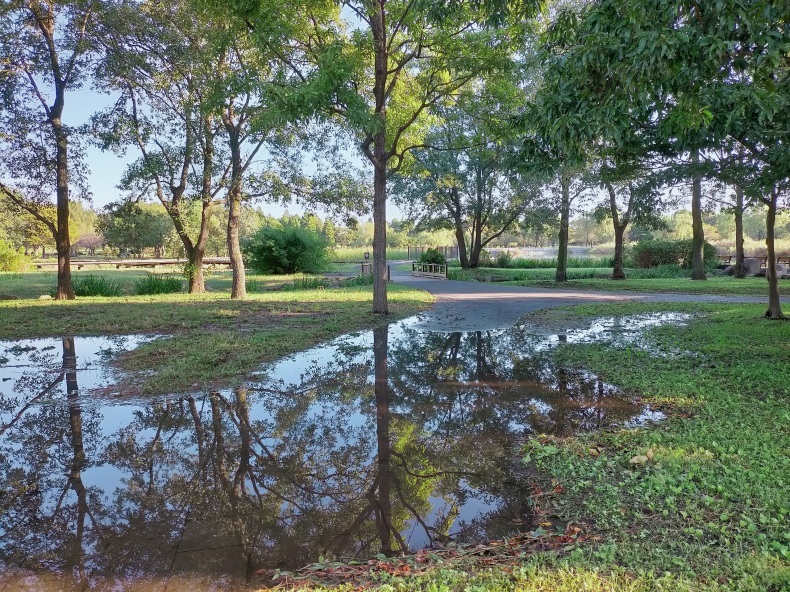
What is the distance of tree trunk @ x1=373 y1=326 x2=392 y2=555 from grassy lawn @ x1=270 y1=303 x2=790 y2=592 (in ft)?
1.65

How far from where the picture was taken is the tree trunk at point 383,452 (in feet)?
10.3

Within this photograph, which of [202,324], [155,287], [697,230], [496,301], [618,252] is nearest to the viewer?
[202,324]

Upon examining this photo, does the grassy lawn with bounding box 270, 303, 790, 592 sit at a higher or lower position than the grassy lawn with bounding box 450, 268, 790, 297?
lower

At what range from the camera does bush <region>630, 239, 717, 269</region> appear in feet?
90.3

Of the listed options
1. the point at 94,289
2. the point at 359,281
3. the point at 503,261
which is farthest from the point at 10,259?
the point at 503,261

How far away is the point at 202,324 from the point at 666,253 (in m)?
27.1

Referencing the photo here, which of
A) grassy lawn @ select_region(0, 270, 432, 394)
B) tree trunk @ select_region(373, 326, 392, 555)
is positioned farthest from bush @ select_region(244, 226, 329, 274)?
tree trunk @ select_region(373, 326, 392, 555)

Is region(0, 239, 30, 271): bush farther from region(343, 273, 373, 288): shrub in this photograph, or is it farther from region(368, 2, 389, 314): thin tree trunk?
region(368, 2, 389, 314): thin tree trunk

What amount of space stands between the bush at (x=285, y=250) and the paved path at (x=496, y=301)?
34.8ft

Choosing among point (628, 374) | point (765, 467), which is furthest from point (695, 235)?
point (765, 467)

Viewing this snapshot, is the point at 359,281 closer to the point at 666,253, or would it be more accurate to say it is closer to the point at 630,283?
the point at 630,283

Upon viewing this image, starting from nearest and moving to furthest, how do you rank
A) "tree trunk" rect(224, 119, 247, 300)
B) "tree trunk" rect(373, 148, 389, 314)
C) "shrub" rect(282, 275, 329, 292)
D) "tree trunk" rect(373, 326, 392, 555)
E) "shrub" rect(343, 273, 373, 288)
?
"tree trunk" rect(373, 326, 392, 555), "tree trunk" rect(373, 148, 389, 314), "tree trunk" rect(224, 119, 247, 300), "shrub" rect(282, 275, 329, 292), "shrub" rect(343, 273, 373, 288)

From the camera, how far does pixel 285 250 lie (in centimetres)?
2825

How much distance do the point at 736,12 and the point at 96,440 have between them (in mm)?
6366
